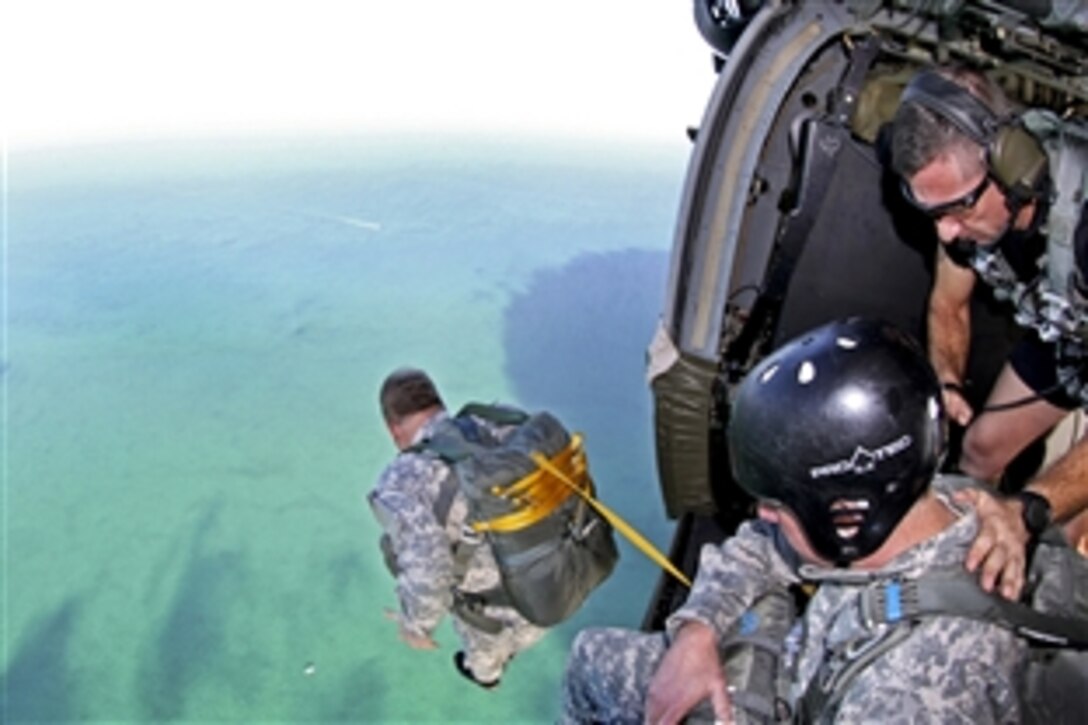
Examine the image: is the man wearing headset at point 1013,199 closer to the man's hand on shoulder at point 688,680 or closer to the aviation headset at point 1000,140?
the aviation headset at point 1000,140

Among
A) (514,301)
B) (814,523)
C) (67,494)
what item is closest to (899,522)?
(814,523)

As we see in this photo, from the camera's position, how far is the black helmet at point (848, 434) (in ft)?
4.17

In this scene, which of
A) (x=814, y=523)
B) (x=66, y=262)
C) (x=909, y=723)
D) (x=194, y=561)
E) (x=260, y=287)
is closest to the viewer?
(x=909, y=723)

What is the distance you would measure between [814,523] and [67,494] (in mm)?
12928

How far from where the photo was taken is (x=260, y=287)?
19.9m

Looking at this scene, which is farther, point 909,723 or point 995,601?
point 995,601

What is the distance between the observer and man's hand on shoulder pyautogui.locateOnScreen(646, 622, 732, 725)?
1.49 m

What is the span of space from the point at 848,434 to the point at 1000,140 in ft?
3.16

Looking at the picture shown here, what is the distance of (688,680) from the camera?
152cm

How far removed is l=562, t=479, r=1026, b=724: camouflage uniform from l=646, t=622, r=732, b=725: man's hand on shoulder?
0.04 metres

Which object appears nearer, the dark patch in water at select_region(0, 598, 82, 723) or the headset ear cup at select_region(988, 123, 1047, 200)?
the headset ear cup at select_region(988, 123, 1047, 200)

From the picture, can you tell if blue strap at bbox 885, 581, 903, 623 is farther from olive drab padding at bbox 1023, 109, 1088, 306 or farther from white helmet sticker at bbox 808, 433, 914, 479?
olive drab padding at bbox 1023, 109, 1088, 306

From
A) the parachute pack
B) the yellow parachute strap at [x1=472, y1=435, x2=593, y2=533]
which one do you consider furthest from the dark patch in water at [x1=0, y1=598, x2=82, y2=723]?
the yellow parachute strap at [x1=472, y1=435, x2=593, y2=533]

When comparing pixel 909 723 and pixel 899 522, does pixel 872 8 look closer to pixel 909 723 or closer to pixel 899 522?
pixel 899 522
